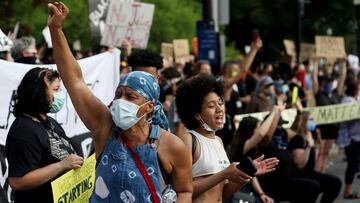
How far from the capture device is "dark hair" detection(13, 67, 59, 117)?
5.77 metres

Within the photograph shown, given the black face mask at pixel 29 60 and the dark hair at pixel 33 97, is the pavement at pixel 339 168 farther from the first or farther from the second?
the dark hair at pixel 33 97

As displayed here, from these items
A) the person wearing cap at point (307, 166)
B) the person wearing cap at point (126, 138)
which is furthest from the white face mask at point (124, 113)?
the person wearing cap at point (307, 166)

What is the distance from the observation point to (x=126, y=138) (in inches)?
182

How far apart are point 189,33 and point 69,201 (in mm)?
28528

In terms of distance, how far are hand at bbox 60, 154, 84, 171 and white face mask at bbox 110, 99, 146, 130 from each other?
1.12 m

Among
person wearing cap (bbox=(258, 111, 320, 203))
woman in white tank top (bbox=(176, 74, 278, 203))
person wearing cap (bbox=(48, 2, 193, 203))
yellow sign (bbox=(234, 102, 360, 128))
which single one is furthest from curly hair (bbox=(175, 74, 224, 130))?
yellow sign (bbox=(234, 102, 360, 128))

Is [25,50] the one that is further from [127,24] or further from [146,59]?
[127,24]

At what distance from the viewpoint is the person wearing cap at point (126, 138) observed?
451 cm

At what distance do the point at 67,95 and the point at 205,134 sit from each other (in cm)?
255

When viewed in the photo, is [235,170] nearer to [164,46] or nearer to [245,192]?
[245,192]

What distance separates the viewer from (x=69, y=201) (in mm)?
5668

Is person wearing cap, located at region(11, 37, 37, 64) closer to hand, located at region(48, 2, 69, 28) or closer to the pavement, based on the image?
hand, located at region(48, 2, 69, 28)

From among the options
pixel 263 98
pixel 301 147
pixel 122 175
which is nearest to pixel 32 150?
pixel 122 175

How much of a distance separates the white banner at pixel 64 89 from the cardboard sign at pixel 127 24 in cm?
244
